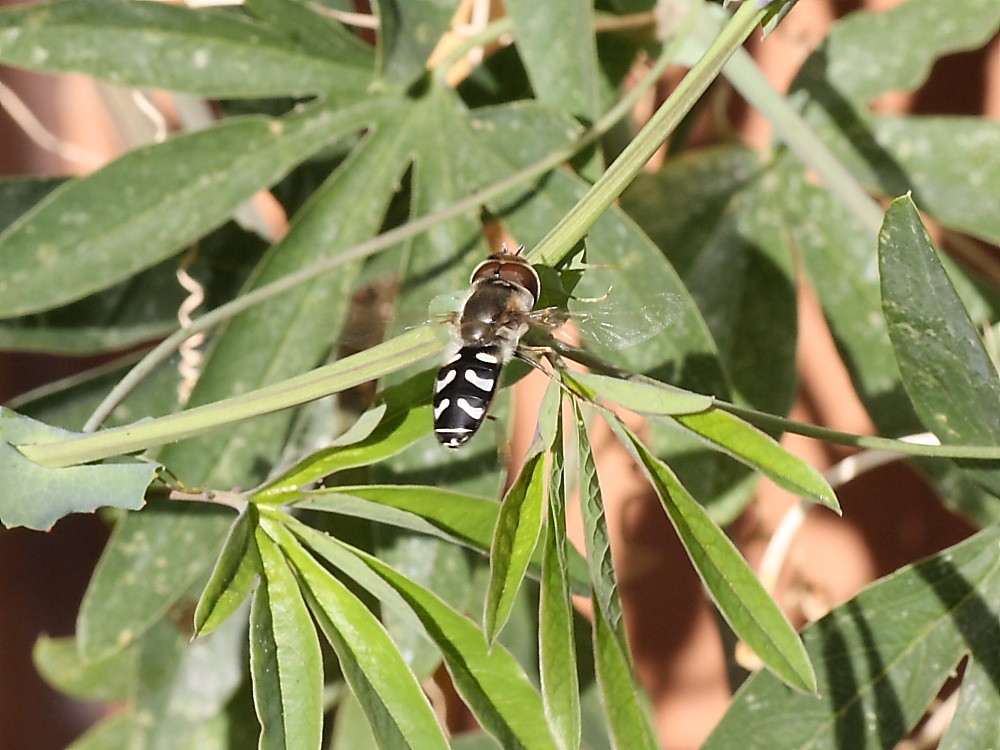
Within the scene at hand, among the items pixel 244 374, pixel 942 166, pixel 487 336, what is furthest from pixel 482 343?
pixel 942 166

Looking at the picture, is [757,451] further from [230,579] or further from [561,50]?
[561,50]

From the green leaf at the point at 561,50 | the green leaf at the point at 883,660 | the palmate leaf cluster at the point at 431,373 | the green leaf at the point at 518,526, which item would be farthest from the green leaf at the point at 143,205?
the green leaf at the point at 883,660

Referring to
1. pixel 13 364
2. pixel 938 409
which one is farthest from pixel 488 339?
pixel 13 364

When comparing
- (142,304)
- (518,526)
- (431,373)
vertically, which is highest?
(142,304)

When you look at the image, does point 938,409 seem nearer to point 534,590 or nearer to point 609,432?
point 534,590

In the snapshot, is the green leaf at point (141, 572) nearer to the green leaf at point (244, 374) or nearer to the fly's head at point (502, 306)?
the green leaf at point (244, 374)

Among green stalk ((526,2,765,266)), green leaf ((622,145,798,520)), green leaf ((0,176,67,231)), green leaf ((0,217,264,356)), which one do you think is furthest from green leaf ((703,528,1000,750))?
green leaf ((0,176,67,231))

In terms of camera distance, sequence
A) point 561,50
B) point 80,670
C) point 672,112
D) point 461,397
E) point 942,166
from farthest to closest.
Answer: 1. point 80,670
2. point 942,166
3. point 561,50
4. point 461,397
5. point 672,112
